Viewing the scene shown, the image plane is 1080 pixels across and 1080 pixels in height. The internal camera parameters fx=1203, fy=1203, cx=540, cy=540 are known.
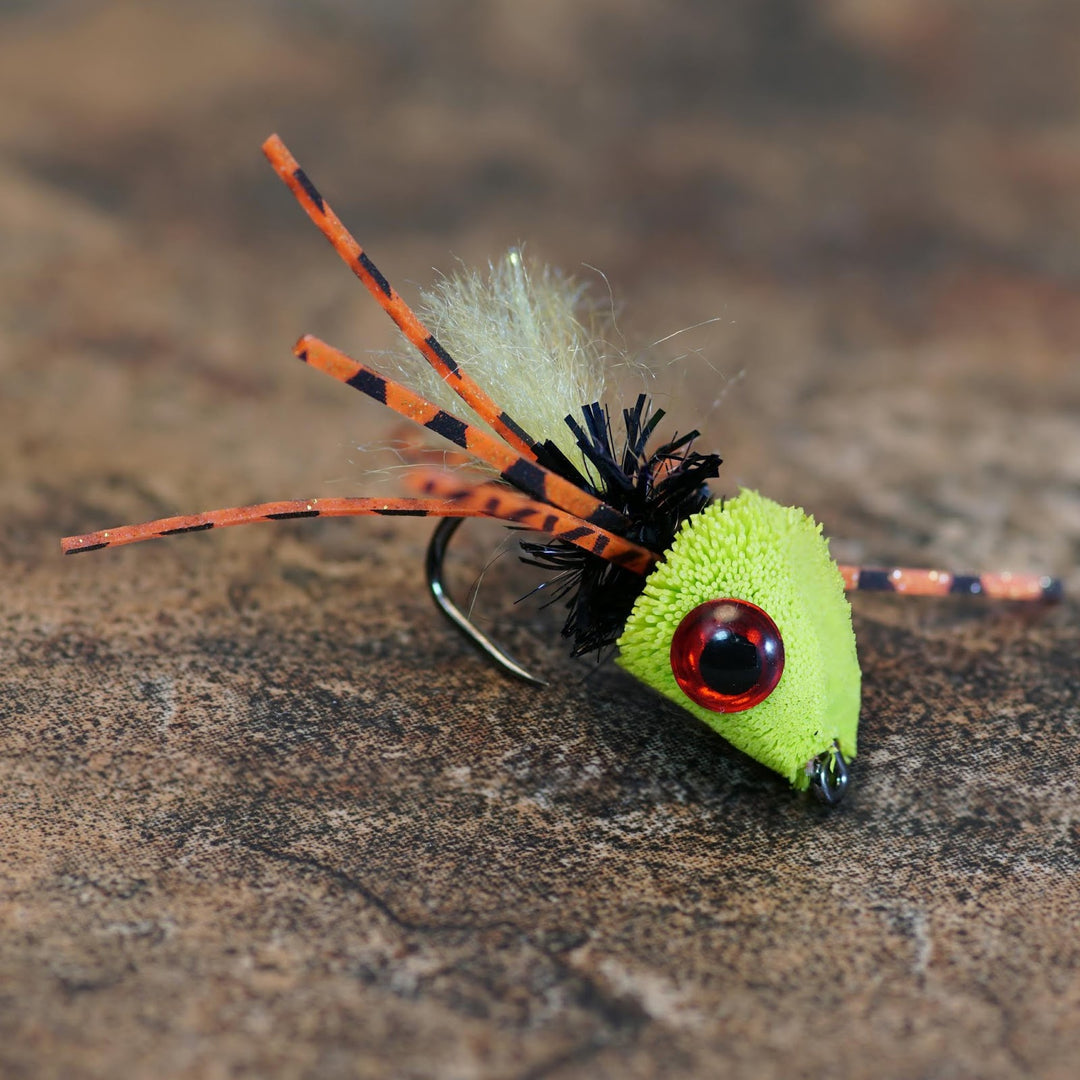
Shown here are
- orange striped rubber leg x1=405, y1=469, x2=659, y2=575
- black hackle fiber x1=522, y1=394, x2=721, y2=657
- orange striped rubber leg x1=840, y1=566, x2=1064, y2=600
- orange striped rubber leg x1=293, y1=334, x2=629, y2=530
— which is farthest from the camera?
orange striped rubber leg x1=840, y1=566, x2=1064, y2=600

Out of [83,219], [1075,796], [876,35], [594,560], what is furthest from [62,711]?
[876,35]

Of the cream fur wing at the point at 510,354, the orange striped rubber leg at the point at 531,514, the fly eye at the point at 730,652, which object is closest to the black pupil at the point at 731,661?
the fly eye at the point at 730,652

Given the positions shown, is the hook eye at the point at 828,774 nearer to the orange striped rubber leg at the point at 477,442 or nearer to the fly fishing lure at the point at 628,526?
the fly fishing lure at the point at 628,526

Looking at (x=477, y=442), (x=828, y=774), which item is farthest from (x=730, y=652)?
(x=477, y=442)

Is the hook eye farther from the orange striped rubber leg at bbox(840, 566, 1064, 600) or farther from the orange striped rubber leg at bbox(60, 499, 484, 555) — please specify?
the orange striped rubber leg at bbox(60, 499, 484, 555)

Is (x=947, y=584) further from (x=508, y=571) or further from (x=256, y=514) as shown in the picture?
(x=256, y=514)

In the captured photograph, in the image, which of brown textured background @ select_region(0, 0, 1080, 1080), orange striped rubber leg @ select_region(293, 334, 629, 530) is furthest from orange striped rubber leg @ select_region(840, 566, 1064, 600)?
orange striped rubber leg @ select_region(293, 334, 629, 530)

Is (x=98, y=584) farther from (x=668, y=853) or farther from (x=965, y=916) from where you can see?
(x=965, y=916)

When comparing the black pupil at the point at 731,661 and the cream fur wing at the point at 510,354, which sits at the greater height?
the cream fur wing at the point at 510,354
